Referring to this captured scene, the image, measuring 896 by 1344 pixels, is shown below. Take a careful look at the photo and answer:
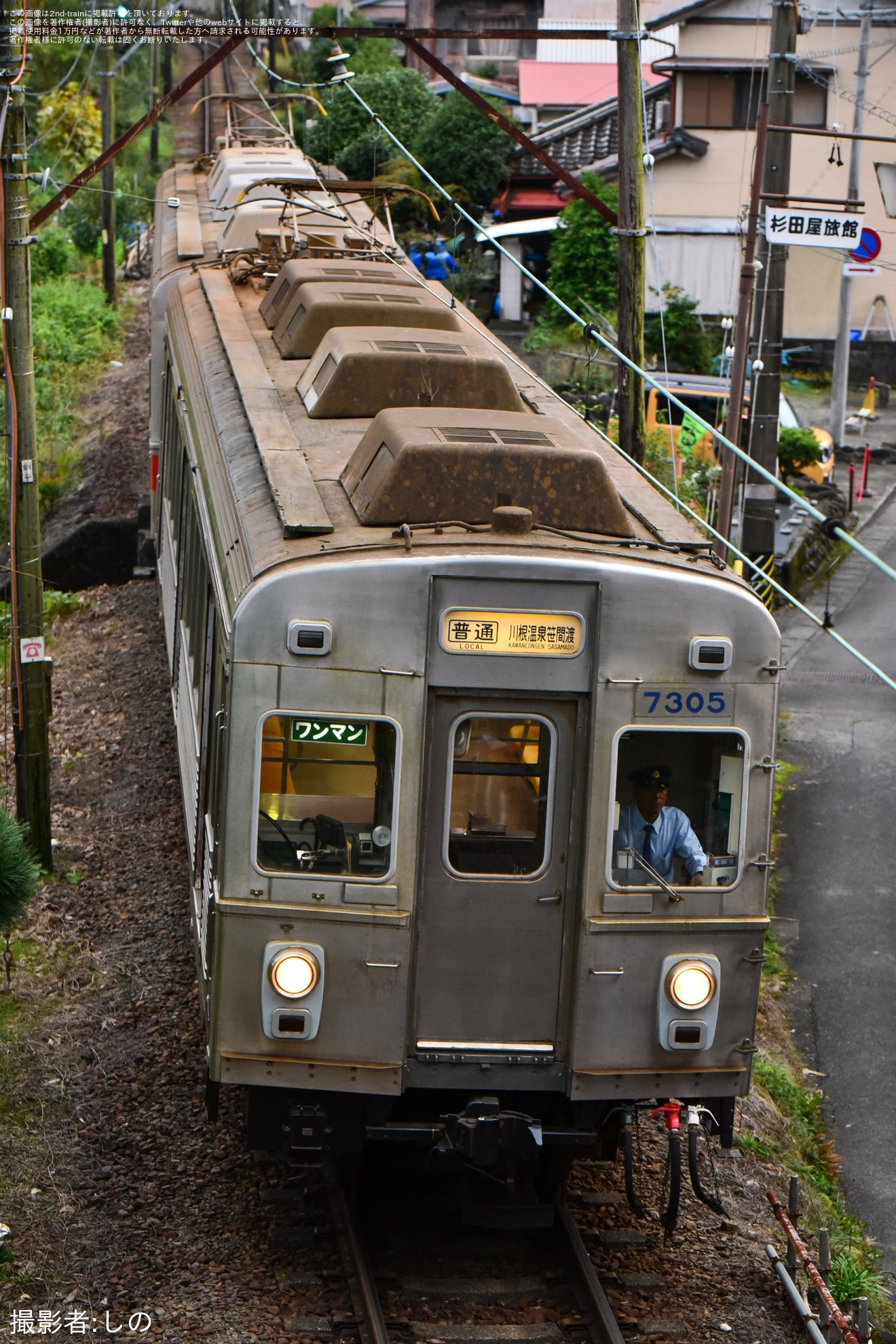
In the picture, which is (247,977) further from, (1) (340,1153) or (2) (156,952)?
(2) (156,952)

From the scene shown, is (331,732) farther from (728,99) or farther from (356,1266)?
(728,99)

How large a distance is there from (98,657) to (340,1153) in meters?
9.49

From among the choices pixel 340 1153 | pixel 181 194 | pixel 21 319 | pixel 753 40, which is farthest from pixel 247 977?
pixel 753 40

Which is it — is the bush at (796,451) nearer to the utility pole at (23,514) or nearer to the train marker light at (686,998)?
the utility pole at (23,514)

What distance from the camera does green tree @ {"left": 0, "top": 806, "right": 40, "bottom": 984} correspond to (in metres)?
8.38

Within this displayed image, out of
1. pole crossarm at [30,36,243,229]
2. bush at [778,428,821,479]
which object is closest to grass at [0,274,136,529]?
pole crossarm at [30,36,243,229]

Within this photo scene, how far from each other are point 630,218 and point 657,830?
6.42 metres

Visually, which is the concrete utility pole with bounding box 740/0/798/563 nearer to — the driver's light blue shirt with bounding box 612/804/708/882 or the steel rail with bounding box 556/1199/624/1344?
the driver's light blue shirt with bounding box 612/804/708/882

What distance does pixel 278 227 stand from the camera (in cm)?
1352

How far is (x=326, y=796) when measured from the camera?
20.7ft

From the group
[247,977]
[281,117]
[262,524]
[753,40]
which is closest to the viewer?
[247,977]

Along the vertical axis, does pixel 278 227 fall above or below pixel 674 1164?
above

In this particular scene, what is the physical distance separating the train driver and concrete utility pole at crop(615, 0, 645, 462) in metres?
5.65

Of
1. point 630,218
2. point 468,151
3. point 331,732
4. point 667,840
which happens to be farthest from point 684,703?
point 468,151
